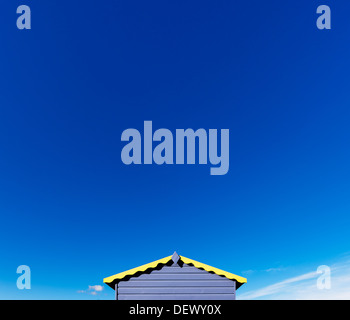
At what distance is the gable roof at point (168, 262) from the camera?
34.1 ft

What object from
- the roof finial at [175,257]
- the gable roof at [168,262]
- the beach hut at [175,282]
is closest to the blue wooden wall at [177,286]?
the beach hut at [175,282]

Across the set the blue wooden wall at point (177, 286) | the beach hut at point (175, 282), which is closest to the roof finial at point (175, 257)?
the beach hut at point (175, 282)

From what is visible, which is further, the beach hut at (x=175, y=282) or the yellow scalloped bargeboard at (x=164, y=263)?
the beach hut at (x=175, y=282)

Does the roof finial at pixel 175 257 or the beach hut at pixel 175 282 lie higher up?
the roof finial at pixel 175 257

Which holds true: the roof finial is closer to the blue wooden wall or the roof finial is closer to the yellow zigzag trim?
the yellow zigzag trim

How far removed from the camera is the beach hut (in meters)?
10.5

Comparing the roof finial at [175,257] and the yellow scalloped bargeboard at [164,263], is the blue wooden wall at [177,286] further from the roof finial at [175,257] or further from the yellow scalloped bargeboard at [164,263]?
the roof finial at [175,257]

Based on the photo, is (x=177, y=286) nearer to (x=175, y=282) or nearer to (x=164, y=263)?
(x=175, y=282)

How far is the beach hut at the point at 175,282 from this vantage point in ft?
34.5

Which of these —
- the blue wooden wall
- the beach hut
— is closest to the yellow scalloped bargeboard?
the beach hut

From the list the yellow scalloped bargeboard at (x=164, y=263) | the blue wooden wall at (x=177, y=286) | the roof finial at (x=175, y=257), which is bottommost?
the blue wooden wall at (x=177, y=286)
